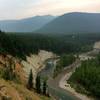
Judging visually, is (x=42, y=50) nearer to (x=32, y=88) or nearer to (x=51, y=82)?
(x=51, y=82)

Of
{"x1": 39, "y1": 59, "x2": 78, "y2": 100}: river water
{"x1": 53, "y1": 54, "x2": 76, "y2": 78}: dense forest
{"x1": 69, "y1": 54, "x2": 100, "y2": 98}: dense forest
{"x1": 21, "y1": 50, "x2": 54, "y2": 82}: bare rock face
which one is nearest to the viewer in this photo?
{"x1": 39, "y1": 59, "x2": 78, "y2": 100}: river water

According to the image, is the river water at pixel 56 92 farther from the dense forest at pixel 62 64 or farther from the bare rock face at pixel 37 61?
the bare rock face at pixel 37 61

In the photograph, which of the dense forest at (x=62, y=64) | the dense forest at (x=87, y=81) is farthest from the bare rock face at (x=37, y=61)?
the dense forest at (x=87, y=81)

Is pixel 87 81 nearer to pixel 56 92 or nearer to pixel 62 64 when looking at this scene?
pixel 56 92

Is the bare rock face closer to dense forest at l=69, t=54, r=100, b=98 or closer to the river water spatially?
the river water

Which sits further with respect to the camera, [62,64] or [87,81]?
[62,64]

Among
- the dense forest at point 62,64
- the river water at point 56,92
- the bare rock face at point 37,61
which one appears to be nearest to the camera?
the river water at point 56,92

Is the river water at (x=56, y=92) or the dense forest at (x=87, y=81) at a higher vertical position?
the dense forest at (x=87, y=81)

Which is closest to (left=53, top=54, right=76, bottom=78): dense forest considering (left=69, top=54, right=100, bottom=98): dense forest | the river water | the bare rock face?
the river water

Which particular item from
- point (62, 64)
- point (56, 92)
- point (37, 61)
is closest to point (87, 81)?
point (56, 92)
